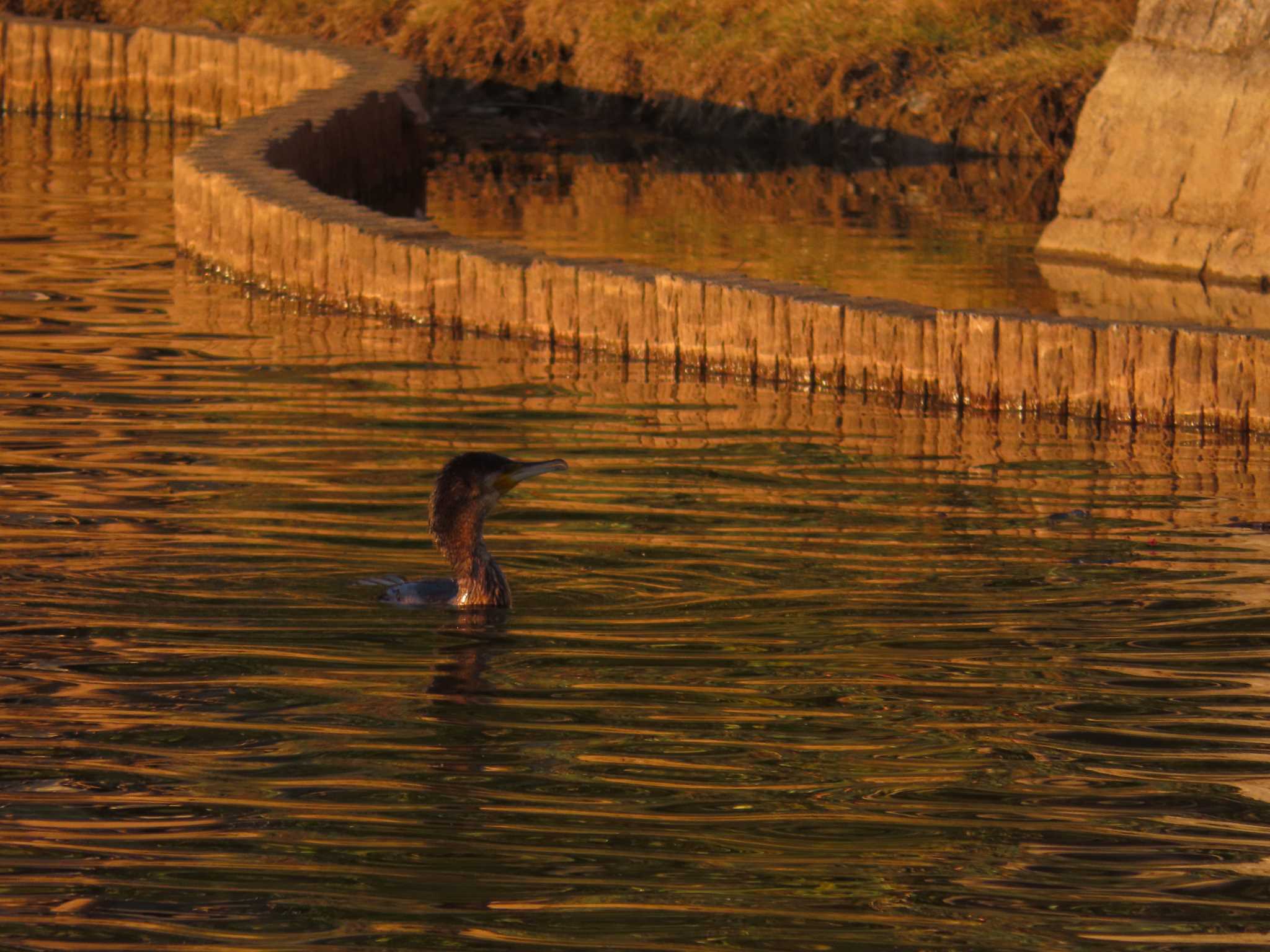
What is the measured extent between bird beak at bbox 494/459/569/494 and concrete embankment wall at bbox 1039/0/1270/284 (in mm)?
10097

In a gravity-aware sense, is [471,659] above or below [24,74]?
below

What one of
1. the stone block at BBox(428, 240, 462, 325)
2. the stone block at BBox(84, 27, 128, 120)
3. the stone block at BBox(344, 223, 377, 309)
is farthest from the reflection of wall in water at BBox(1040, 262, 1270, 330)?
the stone block at BBox(84, 27, 128, 120)

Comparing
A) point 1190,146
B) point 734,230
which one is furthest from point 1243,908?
point 734,230

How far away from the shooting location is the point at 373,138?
23172mm

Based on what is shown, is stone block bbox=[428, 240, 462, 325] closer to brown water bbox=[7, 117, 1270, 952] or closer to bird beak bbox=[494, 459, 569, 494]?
brown water bbox=[7, 117, 1270, 952]

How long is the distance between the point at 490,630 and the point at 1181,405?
5364 millimetres

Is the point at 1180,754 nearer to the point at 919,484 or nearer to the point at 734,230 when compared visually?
the point at 919,484

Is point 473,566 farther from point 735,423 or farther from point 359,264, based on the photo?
point 359,264

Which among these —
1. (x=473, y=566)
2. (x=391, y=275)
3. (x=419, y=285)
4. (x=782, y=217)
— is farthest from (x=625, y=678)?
(x=782, y=217)

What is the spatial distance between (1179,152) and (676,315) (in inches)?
218

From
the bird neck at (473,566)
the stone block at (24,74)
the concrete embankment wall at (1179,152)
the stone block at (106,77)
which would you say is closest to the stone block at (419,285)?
the concrete embankment wall at (1179,152)

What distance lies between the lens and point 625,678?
761 cm

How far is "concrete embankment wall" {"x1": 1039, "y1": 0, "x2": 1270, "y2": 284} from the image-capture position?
17812mm

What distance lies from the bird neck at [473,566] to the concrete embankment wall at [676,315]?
5.07m
